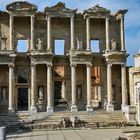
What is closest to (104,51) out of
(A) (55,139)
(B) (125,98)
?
(B) (125,98)

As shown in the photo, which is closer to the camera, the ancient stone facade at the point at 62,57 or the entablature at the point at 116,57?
the ancient stone facade at the point at 62,57

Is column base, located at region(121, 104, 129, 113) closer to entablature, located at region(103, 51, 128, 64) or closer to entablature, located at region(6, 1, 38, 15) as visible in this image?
entablature, located at region(103, 51, 128, 64)

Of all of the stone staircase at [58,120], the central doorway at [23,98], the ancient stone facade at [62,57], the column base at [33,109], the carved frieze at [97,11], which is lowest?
the stone staircase at [58,120]

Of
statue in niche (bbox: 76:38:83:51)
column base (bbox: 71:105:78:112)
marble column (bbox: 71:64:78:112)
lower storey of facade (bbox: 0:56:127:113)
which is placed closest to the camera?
column base (bbox: 71:105:78:112)

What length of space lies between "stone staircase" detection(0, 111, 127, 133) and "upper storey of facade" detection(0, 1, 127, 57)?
6247 mm

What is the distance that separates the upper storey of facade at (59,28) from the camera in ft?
125

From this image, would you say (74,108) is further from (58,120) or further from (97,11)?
(97,11)

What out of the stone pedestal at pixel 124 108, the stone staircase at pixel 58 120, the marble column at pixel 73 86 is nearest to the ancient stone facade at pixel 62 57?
the marble column at pixel 73 86

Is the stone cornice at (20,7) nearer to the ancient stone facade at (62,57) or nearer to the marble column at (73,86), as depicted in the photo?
the ancient stone facade at (62,57)

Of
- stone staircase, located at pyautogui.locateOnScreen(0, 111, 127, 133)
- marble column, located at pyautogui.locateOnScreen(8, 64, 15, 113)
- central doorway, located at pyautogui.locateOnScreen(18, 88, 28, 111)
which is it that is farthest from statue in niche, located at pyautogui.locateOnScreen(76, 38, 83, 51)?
central doorway, located at pyautogui.locateOnScreen(18, 88, 28, 111)

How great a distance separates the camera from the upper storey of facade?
38125mm

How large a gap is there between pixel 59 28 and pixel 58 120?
33.4 ft

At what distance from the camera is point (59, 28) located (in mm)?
39844

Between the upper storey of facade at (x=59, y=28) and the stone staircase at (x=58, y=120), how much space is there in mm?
6247
